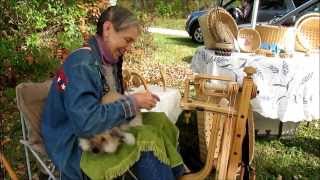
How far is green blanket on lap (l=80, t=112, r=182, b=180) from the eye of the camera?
1.96 metres

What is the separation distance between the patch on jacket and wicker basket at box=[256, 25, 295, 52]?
7.52ft

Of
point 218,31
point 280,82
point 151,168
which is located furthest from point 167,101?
point 151,168

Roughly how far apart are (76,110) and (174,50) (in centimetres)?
700

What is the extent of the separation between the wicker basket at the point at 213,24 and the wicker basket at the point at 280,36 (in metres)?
0.28

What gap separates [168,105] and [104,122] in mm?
1581

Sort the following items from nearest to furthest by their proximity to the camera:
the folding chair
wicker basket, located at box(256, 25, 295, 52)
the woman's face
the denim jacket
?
the denim jacket < the woman's face < the folding chair < wicker basket, located at box(256, 25, 295, 52)

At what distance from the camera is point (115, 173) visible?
197cm

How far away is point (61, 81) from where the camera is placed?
6.50 feet

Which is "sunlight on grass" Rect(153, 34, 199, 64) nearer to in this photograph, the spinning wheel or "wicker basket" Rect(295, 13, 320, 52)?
"wicker basket" Rect(295, 13, 320, 52)

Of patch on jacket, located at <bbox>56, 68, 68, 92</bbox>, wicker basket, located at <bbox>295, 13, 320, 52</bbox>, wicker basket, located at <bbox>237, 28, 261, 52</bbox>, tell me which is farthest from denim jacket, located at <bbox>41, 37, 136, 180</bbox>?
wicker basket, located at <bbox>295, 13, 320, 52</bbox>

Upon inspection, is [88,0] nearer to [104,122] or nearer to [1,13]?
[1,13]

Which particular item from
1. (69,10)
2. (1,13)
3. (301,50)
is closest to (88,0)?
(69,10)

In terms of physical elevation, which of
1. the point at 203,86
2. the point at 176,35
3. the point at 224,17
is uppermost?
the point at 224,17

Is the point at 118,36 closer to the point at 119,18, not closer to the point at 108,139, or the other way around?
the point at 119,18
